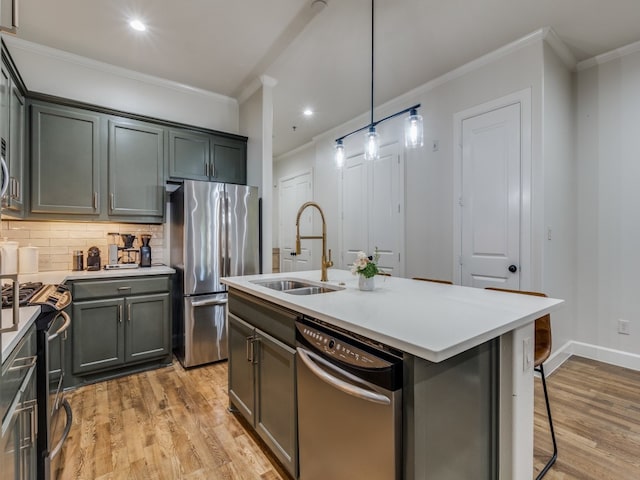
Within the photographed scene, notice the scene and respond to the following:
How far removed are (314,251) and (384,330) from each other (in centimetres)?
443

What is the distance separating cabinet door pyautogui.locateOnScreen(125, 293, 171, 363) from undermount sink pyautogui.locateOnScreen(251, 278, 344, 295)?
129cm

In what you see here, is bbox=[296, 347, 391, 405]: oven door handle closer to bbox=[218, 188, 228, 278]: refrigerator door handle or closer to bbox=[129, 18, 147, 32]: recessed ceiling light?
bbox=[218, 188, 228, 278]: refrigerator door handle

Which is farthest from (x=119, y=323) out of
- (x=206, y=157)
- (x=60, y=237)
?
(x=206, y=157)

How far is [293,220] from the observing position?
242 inches

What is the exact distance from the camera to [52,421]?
166cm

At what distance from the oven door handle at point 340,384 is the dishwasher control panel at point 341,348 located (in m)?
0.06

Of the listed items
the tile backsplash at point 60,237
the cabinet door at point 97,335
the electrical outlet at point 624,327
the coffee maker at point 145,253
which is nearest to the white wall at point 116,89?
the tile backsplash at point 60,237

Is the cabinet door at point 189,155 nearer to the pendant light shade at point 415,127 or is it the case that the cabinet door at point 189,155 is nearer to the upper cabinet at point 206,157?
the upper cabinet at point 206,157

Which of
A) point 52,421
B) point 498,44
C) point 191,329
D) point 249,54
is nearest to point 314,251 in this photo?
point 191,329

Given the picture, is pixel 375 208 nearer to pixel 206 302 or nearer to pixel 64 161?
pixel 206 302

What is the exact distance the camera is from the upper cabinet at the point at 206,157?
3.34 m

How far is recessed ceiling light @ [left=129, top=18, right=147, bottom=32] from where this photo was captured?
101 inches

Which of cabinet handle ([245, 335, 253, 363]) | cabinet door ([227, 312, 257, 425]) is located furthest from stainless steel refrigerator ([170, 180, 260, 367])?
cabinet handle ([245, 335, 253, 363])

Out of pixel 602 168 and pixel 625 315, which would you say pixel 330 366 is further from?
pixel 602 168
